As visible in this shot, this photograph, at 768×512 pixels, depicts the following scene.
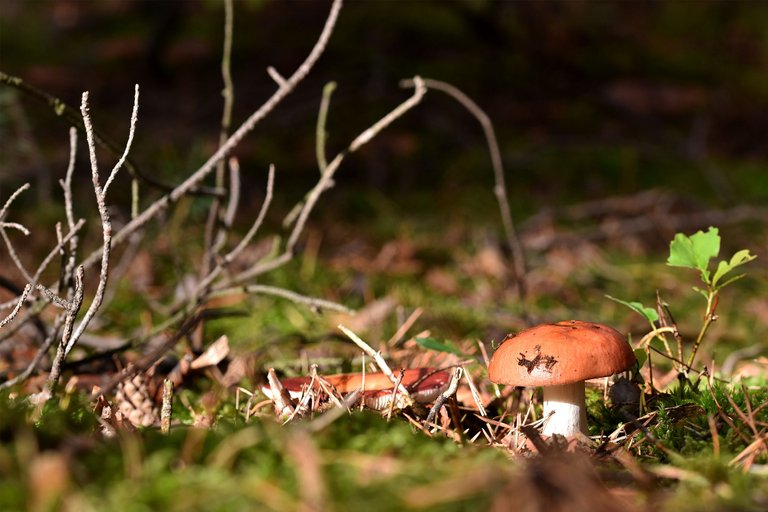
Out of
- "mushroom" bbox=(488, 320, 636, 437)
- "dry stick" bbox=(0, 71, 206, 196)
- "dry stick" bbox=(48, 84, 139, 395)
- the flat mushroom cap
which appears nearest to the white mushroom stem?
"mushroom" bbox=(488, 320, 636, 437)

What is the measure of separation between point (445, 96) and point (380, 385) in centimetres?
554

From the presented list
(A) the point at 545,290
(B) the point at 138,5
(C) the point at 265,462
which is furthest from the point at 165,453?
(B) the point at 138,5

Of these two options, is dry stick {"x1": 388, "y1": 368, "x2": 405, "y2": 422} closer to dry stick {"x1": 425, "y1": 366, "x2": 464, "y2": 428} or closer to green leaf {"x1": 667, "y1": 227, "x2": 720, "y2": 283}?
dry stick {"x1": 425, "y1": 366, "x2": 464, "y2": 428}

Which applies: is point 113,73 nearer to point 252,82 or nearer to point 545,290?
point 252,82

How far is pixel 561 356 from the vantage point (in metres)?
1.29

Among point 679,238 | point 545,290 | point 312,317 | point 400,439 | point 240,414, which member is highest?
point 679,238

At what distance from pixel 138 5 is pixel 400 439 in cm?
967

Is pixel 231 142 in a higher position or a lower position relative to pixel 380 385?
higher

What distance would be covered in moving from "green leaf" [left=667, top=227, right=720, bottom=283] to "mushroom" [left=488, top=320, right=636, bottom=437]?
210 mm

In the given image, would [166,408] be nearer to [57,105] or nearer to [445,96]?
[57,105]

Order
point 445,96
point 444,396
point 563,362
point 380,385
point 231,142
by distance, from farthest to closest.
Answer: point 445,96 < point 231,142 < point 380,385 < point 444,396 < point 563,362

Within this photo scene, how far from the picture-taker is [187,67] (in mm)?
7801

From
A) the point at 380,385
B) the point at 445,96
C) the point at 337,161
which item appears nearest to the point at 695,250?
the point at 380,385

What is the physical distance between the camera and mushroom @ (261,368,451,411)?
1.46m
